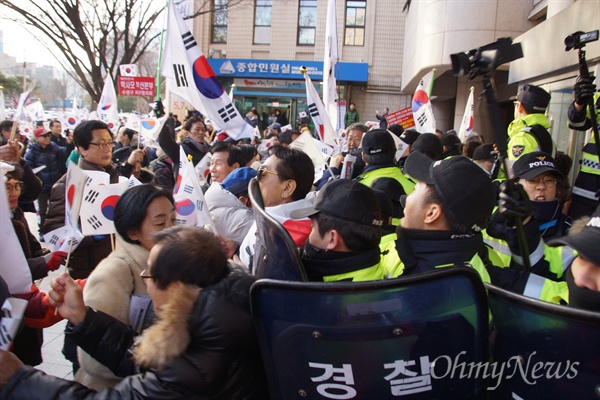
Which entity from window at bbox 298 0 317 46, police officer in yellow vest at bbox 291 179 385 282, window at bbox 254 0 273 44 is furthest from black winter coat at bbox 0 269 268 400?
window at bbox 254 0 273 44

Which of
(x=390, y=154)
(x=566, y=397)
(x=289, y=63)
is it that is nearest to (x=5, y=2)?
(x=289, y=63)

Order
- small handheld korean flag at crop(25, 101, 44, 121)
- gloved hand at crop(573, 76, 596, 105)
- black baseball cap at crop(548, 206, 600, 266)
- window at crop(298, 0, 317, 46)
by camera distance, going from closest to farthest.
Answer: black baseball cap at crop(548, 206, 600, 266), gloved hand at crop(573, 76, 596, 105), small handheld korean flag at crop(25, 101, 44, 121), window at crop(298, 0, 317, 46)

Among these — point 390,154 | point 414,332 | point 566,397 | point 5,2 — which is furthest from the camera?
point 5,2

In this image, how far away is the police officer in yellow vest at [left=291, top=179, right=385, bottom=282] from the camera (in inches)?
79.2

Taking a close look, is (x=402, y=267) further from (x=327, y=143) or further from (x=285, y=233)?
(x=327, y=143)

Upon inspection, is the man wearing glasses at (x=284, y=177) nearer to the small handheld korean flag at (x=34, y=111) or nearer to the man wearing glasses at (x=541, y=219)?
the man wearing glasses at (x=541, y=219)

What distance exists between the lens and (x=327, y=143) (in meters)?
7.68

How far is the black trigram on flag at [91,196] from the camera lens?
3431 mm

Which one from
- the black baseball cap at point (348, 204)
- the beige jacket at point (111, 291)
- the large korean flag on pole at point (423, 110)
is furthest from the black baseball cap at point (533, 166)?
the large korean flag on pole at point (423, 110)

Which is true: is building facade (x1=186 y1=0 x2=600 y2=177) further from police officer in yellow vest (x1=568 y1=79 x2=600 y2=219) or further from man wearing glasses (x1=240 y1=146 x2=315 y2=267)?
man wearing glasses (x1=240 y1=146 x2=315 y2=267)

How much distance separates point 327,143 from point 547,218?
4.39 meters

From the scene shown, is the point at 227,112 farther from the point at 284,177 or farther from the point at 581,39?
the point at 581,39

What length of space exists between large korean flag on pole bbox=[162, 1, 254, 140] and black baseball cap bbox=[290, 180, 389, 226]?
4221mm

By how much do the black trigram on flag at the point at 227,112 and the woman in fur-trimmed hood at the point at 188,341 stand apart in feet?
14.6
